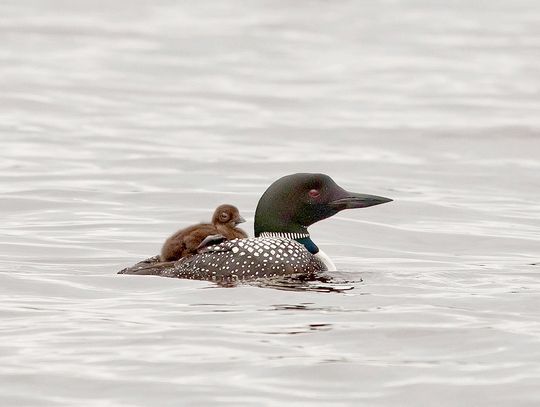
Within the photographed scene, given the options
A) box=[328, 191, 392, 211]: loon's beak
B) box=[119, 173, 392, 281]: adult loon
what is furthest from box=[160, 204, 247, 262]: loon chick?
box=[328, 191, 392, 211]: loon's beak

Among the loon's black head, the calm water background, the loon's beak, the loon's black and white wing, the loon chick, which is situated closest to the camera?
the calm water background

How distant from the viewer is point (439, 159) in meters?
19.1

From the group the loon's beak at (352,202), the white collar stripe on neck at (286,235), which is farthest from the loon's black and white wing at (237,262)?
the loon's beak at (352,202)

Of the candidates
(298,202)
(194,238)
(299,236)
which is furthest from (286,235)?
→ (194,238)

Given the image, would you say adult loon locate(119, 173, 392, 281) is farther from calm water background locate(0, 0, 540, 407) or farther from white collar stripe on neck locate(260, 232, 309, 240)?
calm water background locate(0, 0, 540, 407)

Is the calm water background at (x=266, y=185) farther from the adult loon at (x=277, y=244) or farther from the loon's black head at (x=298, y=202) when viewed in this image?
the loon's black head at (x=298, y=202)

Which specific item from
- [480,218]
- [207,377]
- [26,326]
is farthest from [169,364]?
[480,218]

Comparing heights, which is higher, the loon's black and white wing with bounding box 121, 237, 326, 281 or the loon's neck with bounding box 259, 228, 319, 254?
the loon's neck with bounding box 259, 228, 319, 254

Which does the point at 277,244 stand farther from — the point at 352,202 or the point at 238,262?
the point at 352,202

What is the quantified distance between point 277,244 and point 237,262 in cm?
27

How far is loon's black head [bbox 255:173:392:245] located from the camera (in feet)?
33.3

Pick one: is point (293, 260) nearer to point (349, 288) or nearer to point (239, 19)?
point (349, 288)

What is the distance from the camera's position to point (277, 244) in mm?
9812

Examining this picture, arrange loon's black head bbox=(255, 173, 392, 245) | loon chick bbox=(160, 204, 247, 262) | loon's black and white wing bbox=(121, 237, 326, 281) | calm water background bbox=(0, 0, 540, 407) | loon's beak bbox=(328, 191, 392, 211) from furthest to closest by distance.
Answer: loon's beak bbox=(328, 191, 392, 211) < loon's black head bbox=(255, 173, 392, 245) < loon chick bbox=(160, 204, 247, 262) < loon's black and white wing bbox=(121, 237, 326, 281) < calm water background bbox=(0, 0, 540, 407)
